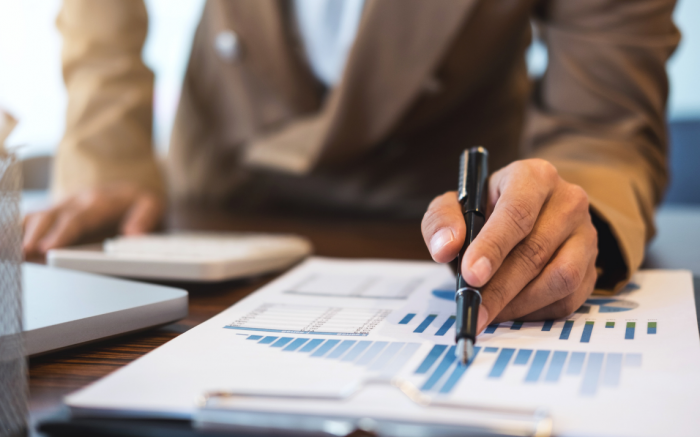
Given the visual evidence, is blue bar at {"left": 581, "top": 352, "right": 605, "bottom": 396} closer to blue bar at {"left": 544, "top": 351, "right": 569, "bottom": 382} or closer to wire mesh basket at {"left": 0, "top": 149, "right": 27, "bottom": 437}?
blue bar at {"left": 544, "top": 351, "right": 569, "bottom": 382}

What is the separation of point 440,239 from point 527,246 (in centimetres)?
5

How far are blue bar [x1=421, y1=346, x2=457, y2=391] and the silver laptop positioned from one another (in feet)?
0.54

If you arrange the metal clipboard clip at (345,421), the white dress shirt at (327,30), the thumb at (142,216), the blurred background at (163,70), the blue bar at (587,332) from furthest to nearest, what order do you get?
the blurred background at (163,70) < the white dress shirt at (327,30) < the thumb at (142,216) < the blue bar at (587,332) < the metal clipboard clip at (345,421)

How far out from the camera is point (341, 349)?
27 cm

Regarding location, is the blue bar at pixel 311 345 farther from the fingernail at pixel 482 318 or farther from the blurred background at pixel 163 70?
the blurred background at pixel 163 70

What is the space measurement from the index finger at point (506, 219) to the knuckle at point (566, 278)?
3 centimetres

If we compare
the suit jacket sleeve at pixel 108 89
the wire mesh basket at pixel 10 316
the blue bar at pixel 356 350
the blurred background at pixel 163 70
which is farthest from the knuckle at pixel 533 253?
the blurred background at pixel 163 70

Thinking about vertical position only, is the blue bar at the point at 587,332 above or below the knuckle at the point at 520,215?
below

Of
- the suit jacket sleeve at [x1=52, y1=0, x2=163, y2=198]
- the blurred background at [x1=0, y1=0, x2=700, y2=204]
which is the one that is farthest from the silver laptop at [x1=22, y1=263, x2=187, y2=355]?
the blurred background at [x1=0, y1=0, x2=700, y2=204]

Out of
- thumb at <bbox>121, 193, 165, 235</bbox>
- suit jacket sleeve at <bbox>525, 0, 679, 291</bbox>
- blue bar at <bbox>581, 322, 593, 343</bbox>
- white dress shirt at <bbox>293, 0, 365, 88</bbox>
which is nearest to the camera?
blue bar at <bbox>581, 322, 593, 343</bbox>

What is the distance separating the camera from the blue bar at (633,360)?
250 mm

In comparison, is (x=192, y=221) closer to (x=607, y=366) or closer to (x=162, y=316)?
(x=162, y=316)

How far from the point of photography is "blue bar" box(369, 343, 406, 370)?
250 mm

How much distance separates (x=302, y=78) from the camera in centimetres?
88
